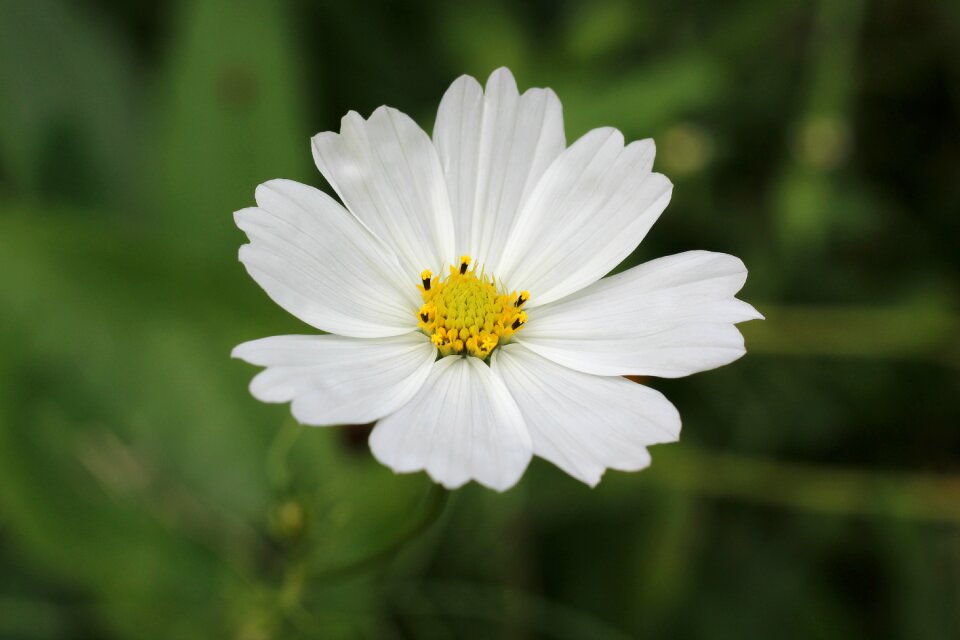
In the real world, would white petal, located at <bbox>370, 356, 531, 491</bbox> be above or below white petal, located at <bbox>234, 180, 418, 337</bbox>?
below

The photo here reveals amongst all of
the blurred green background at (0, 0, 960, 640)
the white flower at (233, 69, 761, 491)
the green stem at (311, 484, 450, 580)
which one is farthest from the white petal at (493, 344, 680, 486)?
the blurred green background at (0, 0, 960, 640)

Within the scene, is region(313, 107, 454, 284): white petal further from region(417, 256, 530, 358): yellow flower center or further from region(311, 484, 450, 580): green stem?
region(311, 484, 450, 580): green stem

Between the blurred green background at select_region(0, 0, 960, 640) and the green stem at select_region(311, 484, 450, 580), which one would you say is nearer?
the green stem at select_region(311, 484, 450, 580)

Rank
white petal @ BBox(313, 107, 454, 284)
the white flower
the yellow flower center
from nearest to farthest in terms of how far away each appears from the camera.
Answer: the white flower → white petal @ BBox(313, 107, 454, 284) → the yellow flower center

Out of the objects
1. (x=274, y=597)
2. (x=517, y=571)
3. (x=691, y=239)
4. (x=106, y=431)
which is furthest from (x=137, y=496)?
(x=691, y=239)

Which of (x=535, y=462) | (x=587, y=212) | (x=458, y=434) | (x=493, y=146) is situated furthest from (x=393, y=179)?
(x=535, y=462)

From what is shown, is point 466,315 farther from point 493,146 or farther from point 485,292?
point 493,146
